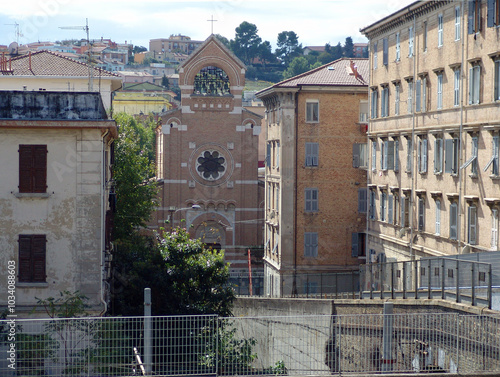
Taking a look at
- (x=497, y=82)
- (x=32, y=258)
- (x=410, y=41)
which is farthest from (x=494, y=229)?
(x=32, y=258)

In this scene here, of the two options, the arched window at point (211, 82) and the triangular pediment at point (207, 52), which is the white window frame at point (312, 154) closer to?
the triangular pediment at point (207, 52)

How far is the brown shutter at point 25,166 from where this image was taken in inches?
884

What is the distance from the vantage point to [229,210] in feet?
218

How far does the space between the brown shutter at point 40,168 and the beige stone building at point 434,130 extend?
1472 cm

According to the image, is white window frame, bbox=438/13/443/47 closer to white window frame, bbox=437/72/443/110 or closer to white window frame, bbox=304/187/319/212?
white window frame, bbox=437/72/443/110

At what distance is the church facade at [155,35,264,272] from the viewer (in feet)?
217

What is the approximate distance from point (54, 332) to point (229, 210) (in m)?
51.9

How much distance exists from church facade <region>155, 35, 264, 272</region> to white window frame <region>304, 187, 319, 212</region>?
59.8 ft

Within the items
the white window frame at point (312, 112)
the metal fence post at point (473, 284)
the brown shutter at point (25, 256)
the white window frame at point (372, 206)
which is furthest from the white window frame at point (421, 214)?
the brown shutter at point (25, 256)

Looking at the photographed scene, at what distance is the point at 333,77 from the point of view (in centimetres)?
4794

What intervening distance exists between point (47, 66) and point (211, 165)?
24056mm

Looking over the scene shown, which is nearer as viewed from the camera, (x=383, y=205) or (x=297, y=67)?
(x=383, y=205)

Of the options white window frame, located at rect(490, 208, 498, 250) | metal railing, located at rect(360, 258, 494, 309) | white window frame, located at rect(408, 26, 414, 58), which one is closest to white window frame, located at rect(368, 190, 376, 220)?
white window frame, located at rect(408, 26, 414, 58)

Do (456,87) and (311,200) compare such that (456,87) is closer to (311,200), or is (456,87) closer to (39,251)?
(39,251)
